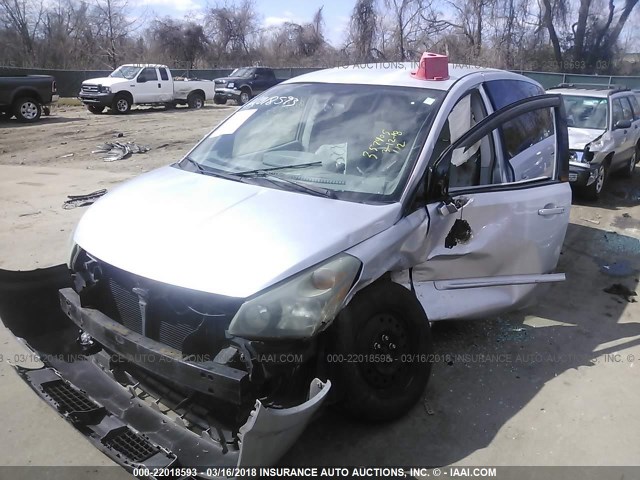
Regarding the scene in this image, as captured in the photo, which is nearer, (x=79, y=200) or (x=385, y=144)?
(x=385, y=144)

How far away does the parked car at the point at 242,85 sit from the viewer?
26.3 metres

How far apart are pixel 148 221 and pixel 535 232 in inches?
108

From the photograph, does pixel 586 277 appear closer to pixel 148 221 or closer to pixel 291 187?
pixel 291 187

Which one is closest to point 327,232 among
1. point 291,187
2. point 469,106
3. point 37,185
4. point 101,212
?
point 291,187

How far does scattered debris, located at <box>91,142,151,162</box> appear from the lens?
12195 mm

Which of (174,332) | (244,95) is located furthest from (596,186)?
(244,95)

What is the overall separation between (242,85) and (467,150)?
24231mm

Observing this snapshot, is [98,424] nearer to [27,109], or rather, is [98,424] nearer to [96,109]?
[27,109]

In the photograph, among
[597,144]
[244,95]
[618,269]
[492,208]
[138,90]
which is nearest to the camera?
[492,208]

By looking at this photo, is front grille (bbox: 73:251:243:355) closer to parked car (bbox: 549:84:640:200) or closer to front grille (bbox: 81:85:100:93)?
parked car (bbox: 549:84:640:200)

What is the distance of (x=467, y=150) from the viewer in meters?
3.48

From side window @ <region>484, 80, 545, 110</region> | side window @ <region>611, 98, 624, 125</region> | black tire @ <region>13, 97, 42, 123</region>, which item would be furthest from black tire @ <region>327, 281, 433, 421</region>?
black tire @ <region>13, 97, 42, 123</region>

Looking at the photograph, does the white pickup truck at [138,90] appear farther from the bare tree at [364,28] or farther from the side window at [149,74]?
the bare tree at [364,28]

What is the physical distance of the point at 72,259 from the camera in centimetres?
316
